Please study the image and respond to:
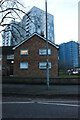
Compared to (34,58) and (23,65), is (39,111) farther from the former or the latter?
(23,65)

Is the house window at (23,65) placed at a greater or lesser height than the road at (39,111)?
greater

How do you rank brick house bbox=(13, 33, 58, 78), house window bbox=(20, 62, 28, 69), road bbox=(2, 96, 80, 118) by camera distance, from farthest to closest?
house window bbox=(20, 62, 28, 69), brick house bbox=(13, 33, 58, 78), road bbox=(2, 96, 80, 118)

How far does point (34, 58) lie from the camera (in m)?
31.9

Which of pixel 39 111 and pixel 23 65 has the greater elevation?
pixel 23 65

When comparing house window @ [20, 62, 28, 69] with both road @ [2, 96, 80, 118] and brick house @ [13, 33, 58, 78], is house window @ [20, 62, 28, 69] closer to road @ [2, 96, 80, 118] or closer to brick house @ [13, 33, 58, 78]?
brick house @ [13, 33, 58, 78]

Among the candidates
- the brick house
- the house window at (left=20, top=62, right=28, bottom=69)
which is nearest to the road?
the brick house

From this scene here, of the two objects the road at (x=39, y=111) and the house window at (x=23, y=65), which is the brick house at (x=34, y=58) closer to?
the house window at (x=23, y=65)

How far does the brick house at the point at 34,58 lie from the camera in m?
31.1

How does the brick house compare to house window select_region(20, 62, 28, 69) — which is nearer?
the brick house

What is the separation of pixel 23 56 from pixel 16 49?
2.16 m

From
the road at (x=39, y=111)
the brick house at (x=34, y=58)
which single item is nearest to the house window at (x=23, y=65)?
the brick house at (x=34, y=58)

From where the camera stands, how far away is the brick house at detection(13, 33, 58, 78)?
3112 centimetres

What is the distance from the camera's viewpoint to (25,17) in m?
17.7

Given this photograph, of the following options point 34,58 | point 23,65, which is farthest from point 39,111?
point 23,65
